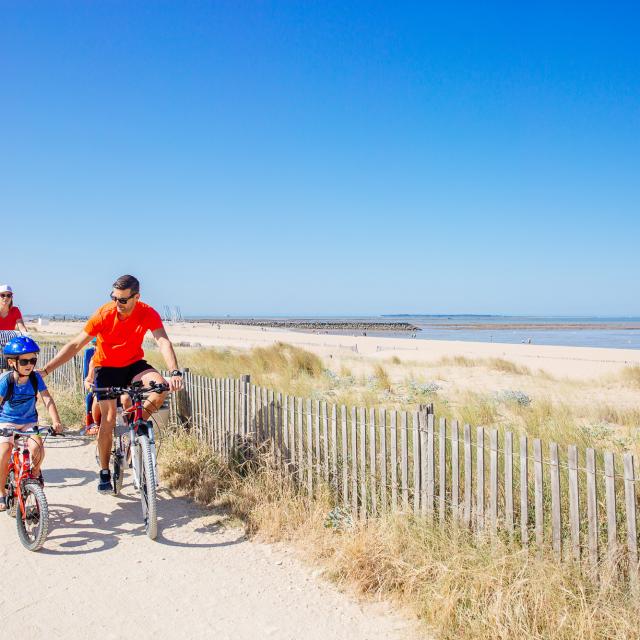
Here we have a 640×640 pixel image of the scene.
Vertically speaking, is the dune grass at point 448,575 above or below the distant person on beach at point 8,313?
below

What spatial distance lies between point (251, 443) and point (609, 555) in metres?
4.12

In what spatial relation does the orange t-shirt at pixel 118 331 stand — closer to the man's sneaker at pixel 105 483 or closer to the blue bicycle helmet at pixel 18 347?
the blue bicycle helmet at pixel 18 347

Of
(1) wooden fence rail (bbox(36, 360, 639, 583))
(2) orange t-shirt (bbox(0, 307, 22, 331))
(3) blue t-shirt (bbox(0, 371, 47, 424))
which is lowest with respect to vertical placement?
(1) wooden fence rail (bbox(36, 360, 639, 583))

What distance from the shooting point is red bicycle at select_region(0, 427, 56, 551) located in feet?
15.3

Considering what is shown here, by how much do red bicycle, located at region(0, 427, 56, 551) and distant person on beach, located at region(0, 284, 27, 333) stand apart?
15.8ft

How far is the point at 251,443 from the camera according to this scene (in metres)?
6.91

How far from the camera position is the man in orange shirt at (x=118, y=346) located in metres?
5.72

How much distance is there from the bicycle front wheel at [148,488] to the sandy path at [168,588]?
14 cm

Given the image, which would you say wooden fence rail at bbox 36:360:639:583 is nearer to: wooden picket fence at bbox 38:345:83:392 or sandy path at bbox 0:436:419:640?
sandy path at bbox 0:436:419:640

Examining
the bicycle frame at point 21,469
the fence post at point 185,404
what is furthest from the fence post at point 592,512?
the fence post at point 185,404

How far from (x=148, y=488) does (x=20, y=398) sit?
4.63 feet

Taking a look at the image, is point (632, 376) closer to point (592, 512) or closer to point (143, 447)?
point (592, 512)

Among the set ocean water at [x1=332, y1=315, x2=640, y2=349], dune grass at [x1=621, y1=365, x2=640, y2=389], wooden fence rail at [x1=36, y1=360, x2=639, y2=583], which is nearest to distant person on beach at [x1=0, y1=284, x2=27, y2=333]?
wooden fence rail at [x1=36, y1=360, x2=639, y2=583]

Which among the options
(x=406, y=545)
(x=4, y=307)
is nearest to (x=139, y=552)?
(x=406, y=545)
